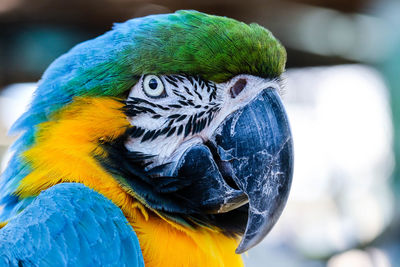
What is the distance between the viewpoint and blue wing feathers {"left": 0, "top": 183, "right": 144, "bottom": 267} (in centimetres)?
148

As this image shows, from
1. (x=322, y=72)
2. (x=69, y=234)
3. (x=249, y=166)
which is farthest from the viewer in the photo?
(x=322, y=72)

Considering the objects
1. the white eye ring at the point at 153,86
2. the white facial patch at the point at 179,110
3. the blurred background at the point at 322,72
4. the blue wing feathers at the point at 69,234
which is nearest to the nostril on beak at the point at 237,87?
the white facial patch at the point at 179,110

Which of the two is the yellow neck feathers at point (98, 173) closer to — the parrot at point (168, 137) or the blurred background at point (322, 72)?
the parrot at point (168, 137)

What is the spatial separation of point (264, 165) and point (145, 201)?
408 mm

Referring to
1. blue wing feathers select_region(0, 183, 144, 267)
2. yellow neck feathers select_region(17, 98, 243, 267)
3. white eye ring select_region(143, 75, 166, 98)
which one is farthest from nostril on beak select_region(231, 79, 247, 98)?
blue wing feathers select_region(0, 183, 144, 267)

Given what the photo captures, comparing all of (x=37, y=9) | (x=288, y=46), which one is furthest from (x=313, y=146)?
(x=37, y=9)

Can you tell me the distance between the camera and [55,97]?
1.78 meters

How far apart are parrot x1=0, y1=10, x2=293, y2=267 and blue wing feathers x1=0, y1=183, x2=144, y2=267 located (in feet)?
0.06

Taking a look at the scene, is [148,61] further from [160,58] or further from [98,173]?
[98,173]

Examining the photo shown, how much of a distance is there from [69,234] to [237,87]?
74cm

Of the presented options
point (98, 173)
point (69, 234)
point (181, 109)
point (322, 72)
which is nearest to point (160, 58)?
point (181, 109)

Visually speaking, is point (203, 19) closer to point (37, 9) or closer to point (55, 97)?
point (55, 97)

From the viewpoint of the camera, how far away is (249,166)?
1682 millimetres

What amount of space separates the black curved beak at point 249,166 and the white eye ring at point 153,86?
22 centimetres
